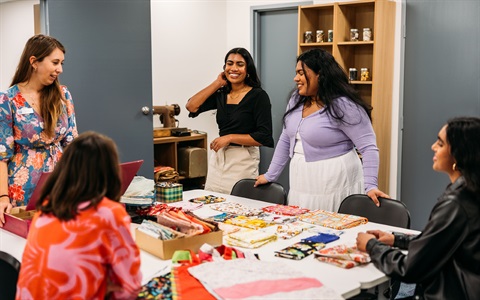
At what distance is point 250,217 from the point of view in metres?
2.78

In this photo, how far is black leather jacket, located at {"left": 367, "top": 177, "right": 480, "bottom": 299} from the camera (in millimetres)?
1883

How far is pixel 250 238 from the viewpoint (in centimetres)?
238

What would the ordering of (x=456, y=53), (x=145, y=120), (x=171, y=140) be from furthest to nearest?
(x=171, y=140) < (x=145, y=120) < (x=456, y=53)

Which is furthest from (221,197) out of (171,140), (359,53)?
(359,53)

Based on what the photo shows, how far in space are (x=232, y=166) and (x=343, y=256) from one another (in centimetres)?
177

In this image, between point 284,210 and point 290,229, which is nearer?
point 290,229

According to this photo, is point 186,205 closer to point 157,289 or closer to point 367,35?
point 157,289

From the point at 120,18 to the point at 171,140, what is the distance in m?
1.19

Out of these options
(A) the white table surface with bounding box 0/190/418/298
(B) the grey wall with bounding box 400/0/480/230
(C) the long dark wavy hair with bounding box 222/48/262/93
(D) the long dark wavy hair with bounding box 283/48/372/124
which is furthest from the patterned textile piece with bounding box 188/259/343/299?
(B) the grey wall with bounding box 400/0/480/230

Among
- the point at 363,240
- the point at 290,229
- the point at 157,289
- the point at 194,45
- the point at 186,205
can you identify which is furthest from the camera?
the point at 194,45

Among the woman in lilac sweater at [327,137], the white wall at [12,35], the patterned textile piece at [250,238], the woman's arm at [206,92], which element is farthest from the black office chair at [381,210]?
the white wall at [12,35]

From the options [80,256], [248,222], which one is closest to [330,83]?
[248,222]

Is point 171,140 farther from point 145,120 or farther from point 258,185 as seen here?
point 258,185

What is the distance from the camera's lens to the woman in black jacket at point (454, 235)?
6.18 ft
